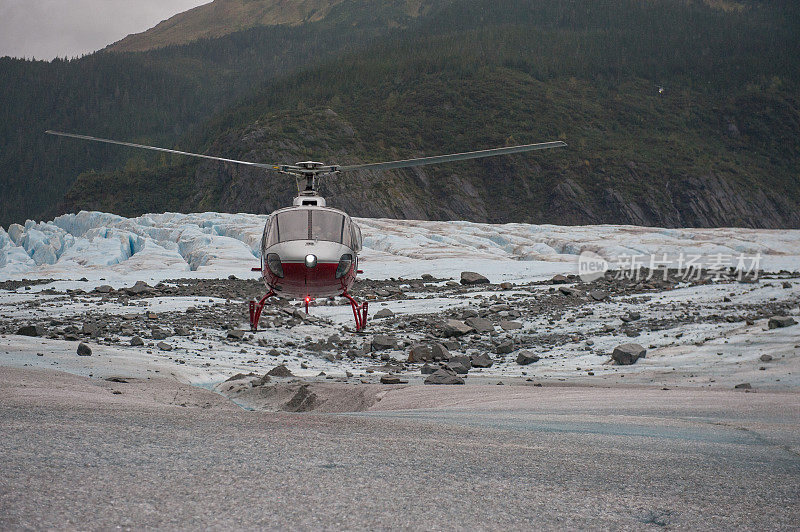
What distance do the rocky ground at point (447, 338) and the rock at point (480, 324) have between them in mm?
40

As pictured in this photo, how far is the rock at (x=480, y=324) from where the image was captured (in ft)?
45.5

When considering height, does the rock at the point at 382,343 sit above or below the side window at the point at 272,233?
below

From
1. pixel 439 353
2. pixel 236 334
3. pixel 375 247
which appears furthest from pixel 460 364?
pixel 375 247

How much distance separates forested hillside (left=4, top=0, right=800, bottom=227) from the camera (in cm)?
8256

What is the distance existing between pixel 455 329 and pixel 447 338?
273 millimetres

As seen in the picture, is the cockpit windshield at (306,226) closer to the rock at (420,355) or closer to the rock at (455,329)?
the rock at (420,355)

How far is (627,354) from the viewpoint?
10180mm

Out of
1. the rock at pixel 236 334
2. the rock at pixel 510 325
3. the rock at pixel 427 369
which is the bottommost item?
the rock at pixel 427 369

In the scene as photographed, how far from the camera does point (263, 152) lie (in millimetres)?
81188

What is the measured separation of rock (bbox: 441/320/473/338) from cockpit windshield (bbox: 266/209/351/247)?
467cm

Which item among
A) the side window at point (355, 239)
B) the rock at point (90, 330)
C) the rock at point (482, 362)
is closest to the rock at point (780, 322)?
the rock at point (482, 362)

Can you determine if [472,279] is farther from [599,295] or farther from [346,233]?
[346,233]

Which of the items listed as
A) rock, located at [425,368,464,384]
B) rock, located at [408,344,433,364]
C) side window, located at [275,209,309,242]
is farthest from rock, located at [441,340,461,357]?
side window, located at [275,209,309,242]

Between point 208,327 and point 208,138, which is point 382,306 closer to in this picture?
point 208,327
